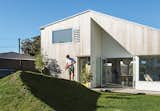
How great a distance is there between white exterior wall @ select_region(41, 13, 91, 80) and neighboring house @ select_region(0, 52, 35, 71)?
658 centimetres

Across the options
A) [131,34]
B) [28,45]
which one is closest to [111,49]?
[131,34]

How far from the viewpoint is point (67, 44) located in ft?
90.2

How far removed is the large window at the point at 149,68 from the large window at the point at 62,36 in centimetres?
677

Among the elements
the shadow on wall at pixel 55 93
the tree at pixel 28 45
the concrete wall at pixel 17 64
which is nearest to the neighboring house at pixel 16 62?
the concrete wall at pixel 17 64

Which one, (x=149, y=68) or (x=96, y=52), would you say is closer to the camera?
(x=149, y=68)

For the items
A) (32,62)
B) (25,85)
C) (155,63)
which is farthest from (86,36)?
(25,85)

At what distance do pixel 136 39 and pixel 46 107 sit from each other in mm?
16399

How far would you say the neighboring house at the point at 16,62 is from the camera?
35.0m

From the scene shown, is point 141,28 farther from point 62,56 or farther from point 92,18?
point 62,56

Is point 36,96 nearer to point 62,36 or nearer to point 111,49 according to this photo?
point 111,49

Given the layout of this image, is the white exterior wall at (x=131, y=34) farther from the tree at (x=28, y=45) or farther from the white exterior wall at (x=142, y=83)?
the tree at (x=28, y=45)

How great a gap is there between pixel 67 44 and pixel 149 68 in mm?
7617

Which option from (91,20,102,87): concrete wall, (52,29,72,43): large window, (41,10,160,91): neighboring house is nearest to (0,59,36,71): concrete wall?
(52,29,72,43): large window

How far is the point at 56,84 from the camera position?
38.3 feet
